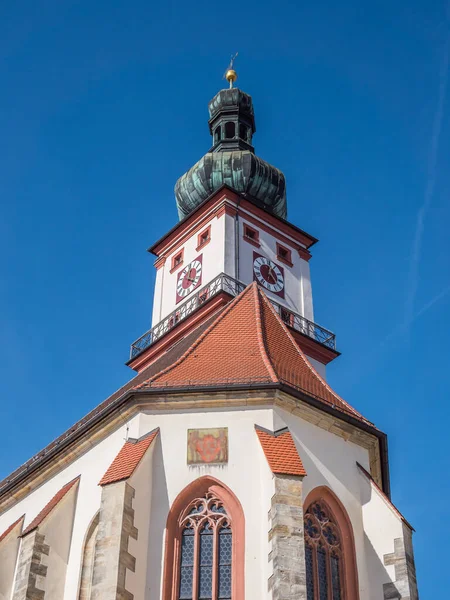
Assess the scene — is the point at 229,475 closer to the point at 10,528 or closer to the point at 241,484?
the point at 241,484

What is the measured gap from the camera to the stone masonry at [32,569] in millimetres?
17453

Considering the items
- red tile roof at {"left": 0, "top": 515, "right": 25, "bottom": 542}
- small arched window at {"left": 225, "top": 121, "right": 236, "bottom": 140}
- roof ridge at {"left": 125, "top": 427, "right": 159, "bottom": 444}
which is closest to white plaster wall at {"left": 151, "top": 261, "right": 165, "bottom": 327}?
small arched window at {"left": 225, "top": 121, "right": 236, "bottom": 140}

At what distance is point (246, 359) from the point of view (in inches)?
763

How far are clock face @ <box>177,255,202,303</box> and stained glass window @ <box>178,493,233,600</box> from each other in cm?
1417

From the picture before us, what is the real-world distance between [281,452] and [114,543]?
127 inches

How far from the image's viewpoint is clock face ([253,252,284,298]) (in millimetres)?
30453

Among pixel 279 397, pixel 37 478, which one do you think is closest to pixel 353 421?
pixel 279 397

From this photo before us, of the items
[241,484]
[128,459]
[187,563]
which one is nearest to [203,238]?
[128,459]

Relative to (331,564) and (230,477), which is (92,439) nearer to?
(230,477)

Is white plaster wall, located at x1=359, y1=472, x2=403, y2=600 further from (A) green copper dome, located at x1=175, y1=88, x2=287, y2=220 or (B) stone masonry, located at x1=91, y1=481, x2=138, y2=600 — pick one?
(A) green copper dome, located at x1=175, y1=88, x2=287, y2=220

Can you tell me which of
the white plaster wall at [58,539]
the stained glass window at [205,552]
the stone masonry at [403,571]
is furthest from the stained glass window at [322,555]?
the white plaster wall at [58,539]

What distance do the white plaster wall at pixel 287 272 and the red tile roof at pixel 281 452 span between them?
12.8 meters

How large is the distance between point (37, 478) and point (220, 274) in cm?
1032

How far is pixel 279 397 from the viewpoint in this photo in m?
17.9
